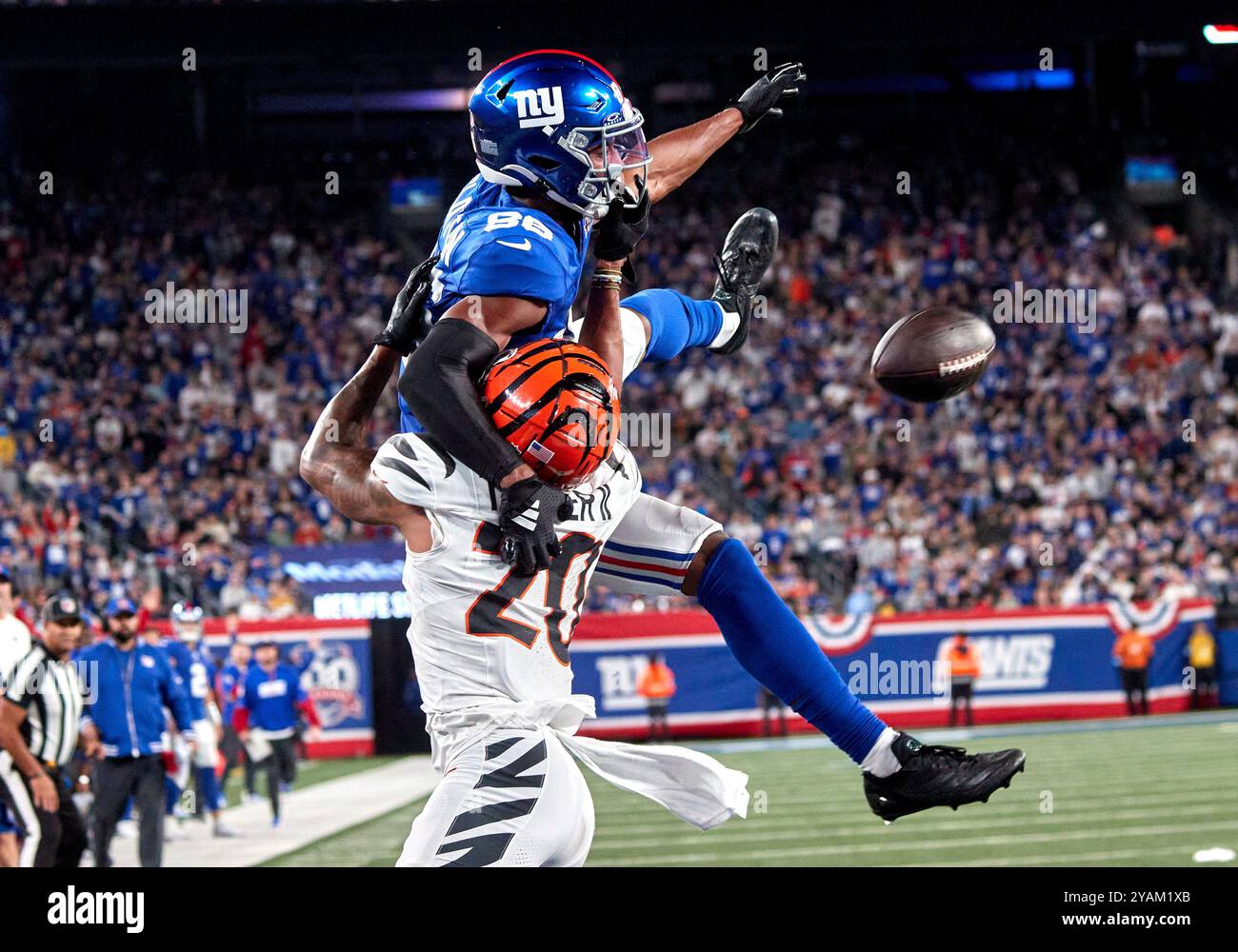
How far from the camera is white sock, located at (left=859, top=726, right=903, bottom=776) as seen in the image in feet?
11.7

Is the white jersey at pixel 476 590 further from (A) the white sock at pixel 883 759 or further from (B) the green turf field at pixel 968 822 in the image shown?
(B) the green turf field at pixel 968 822

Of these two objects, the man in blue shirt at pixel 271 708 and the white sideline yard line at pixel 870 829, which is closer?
the white sideline yard line at pixel 870 829

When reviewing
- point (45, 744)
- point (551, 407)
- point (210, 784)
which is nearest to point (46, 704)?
point (45, 744)

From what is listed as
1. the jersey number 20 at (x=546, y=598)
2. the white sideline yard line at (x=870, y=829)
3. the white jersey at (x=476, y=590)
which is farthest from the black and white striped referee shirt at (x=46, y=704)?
the jersey number 20 at (x=546, y=598)

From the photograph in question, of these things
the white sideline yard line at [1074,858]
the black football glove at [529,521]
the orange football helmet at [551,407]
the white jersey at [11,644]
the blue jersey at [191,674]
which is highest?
the orange football helmet at [551,407]

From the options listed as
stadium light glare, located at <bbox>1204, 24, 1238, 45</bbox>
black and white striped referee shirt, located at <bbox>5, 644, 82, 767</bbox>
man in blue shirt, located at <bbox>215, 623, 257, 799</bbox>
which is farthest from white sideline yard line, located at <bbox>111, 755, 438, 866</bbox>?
stadium light glare, located at <bbox>1204, 24, 1238, 45</bbox>

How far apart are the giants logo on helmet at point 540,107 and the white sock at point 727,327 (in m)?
0.80

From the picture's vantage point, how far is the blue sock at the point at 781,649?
3.58 metres

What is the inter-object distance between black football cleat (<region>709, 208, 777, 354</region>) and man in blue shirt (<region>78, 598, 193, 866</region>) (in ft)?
15.0

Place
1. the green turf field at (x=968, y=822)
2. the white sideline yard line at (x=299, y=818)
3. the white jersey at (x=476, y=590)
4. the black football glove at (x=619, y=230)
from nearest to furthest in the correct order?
the white jersey at (x=476, y=590)
the black football glove at (x=619, y=230)
the green turf field at (x=968, y=822)
the white sideline yard line at (x=299, y=818)

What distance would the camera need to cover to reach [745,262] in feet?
14.2

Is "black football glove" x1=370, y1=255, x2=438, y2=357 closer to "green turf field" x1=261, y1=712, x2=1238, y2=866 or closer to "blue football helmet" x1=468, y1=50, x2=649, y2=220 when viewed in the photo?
"blue football helmet" x1=468, y1=50, x2=649, y2=220

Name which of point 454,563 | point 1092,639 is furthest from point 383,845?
point 1092,639

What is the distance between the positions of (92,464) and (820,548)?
7.28 meters
